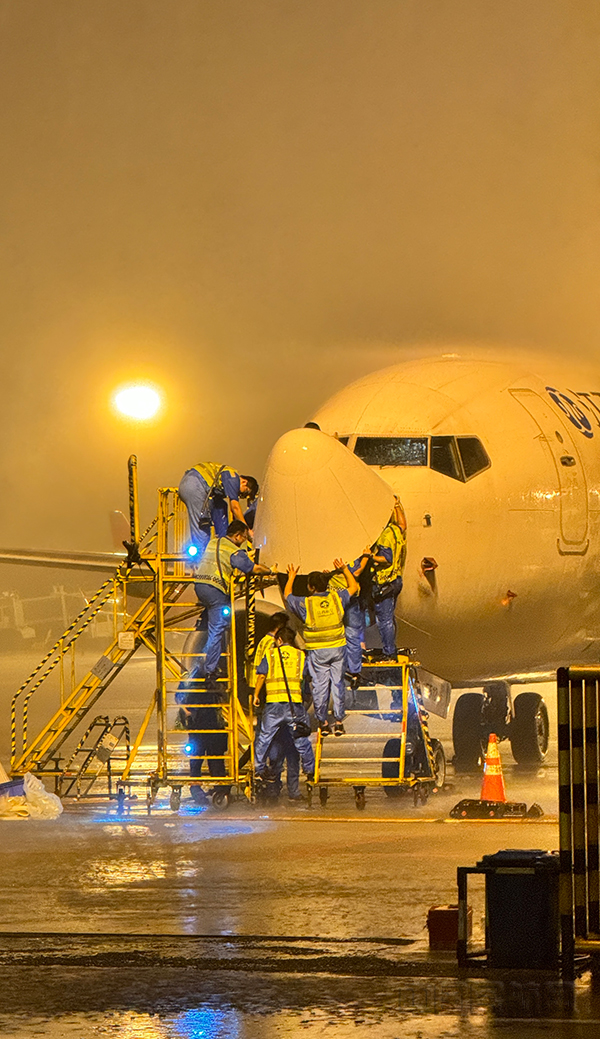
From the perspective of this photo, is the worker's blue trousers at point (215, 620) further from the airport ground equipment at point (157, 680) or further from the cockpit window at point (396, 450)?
the cockpit window at point (396, 450)

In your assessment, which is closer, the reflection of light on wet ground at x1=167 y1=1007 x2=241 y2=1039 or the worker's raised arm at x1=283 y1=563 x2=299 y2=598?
the reflection of light on wet ground at x1=167 y1=1007 x2=241 y2=1039

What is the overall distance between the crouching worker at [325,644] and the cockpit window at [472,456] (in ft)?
5.36

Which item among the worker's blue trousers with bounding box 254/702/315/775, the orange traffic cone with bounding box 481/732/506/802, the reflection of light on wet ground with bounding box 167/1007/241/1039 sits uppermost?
the worker's blue trousers with bounding box 254/702/315/775

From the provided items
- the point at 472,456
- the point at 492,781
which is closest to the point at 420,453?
the point at 472,456

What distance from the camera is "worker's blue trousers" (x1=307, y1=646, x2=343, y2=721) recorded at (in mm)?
13383

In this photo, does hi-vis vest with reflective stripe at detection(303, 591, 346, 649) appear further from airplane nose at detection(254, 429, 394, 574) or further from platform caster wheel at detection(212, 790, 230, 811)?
platform caster wheel at detection(212, 790, 230, 811)

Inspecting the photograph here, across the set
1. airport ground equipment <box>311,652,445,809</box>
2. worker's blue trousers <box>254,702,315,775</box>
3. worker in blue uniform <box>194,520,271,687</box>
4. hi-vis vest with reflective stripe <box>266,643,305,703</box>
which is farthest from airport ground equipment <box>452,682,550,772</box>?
worker in blue uniform <box>194,520,271,687</box>

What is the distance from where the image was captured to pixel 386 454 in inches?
542

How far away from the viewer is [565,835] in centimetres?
664

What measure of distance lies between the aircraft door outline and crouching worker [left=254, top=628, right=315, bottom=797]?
3.00 m

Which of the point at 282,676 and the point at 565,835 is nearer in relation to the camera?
the point at 565,835

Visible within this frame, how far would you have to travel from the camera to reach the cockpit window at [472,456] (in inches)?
545

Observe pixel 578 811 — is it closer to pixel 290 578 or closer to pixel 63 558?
pixel 290 578

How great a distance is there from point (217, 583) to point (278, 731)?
1.50 metres
